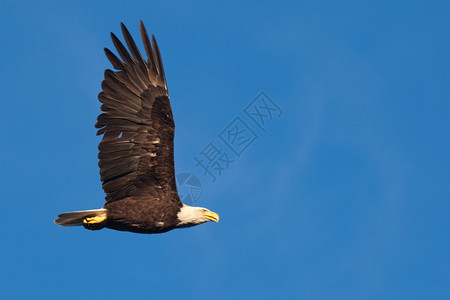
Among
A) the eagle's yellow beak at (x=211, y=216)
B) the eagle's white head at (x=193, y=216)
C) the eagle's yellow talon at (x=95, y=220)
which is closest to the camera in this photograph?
the eagle's yellow talon at (x=95, y=220)

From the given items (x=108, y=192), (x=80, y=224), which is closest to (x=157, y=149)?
(x=108, y=192)

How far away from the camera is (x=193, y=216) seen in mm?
10859

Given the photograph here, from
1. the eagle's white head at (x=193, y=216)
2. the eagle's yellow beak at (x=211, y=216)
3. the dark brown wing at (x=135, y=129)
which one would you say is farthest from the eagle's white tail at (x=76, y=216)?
the eagle's yellow beak at (x=211, y=216)

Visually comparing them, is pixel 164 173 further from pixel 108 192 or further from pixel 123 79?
pixel 123 79

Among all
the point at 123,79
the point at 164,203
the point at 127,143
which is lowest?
the point at 164,203

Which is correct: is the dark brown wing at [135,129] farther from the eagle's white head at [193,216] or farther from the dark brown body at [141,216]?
the eagle's white head at [193,216]

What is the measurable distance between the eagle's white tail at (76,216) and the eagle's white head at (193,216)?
5.01ft

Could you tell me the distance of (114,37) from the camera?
34.8ft

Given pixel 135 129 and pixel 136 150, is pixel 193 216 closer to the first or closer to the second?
pixel 136 150

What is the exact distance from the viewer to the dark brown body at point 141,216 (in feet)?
34.4

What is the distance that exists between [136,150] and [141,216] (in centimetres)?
129

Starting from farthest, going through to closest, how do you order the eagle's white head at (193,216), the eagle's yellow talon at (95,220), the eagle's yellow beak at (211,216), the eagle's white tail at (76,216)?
the eagle's yellow beak at (211,216)
the eagle's white head at (193,216)
the eagle's white tail at (76,216)
the eagle's yellow talon at (95,220)

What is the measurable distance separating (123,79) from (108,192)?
225cm

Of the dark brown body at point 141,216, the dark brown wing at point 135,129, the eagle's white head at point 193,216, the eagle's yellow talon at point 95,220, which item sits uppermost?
the dark brown wing at point 135,129
